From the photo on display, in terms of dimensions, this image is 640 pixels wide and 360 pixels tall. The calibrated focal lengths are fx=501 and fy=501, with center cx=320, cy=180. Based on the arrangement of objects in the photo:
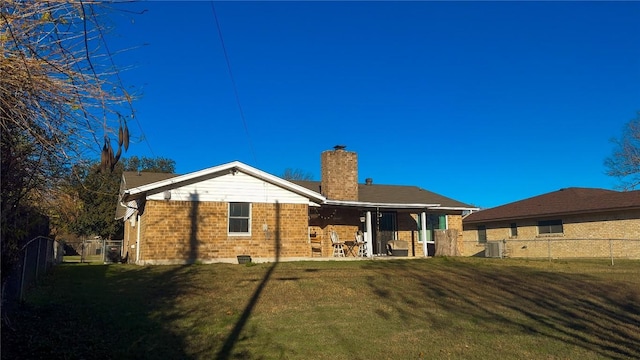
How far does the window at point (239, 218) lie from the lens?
1880 cm

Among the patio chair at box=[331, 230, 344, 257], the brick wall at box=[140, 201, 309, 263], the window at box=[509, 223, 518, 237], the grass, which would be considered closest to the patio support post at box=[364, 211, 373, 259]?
the patio chair at box=[331, 230, 344, 257]

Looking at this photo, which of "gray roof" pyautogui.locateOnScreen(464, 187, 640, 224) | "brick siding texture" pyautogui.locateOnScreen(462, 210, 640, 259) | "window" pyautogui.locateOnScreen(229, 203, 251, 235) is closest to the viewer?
"window" pyautogui.locateOnScreen(229, 203, 251, 235)

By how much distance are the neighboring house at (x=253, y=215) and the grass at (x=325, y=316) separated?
2845 mm

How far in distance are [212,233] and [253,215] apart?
173cm

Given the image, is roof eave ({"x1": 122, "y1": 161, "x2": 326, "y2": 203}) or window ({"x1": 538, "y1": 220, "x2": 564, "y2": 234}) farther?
window ({"x1": 538, "y1": 220, "x2": 564, "y2": 234})

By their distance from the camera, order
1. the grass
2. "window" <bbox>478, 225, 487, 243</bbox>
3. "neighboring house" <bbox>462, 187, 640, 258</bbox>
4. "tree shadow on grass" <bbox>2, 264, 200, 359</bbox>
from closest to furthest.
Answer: "tree shadow on grass" <bbox>2, 264, 200, 359</bbox> < the grass < "neighboring house" <bbox>462, 187, 640, 258</bbox> < "window" <bbox>478, 225, 487, 243</bbox>

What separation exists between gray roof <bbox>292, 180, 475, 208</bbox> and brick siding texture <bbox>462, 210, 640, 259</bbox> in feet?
12.7

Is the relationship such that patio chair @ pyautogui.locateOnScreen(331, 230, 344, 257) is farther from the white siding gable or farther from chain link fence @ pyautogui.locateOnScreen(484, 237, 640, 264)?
chain link fence @ pyautogui.locateOnScreen(484, 237, 640, 264)

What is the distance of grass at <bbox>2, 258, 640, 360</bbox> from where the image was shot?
270 inches

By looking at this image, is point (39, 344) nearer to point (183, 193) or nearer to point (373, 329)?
point (373, 329)

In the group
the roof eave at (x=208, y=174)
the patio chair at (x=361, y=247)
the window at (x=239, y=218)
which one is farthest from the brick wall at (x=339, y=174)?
the window at (x=239, y=218)

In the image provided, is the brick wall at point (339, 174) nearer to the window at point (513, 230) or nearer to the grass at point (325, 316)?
the grass at point (325, 316)

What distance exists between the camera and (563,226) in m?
29.4

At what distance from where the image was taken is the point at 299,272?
14.9 meters
